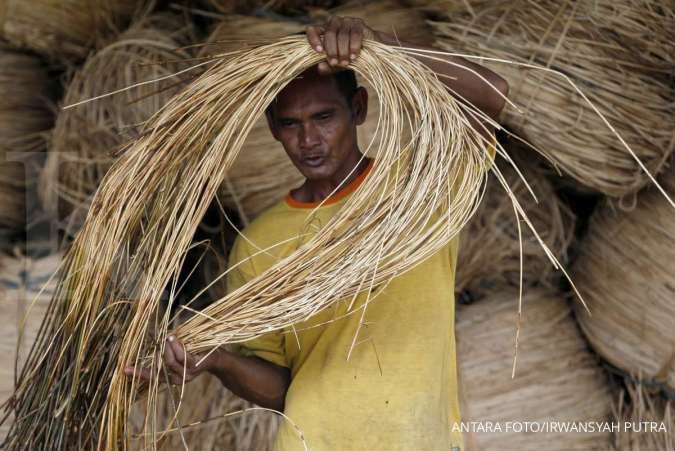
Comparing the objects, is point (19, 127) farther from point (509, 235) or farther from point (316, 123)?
point (509, 235)

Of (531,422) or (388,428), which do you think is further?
(531,422)

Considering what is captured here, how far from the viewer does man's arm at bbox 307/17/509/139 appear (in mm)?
1426

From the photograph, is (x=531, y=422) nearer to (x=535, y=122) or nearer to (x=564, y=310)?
(x=564, y=310)

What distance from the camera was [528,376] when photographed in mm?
2086

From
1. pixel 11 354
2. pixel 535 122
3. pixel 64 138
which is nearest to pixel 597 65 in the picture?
pixel 535 122

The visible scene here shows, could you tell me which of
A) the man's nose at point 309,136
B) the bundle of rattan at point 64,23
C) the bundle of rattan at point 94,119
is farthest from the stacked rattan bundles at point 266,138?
the man's nose at point 309,136

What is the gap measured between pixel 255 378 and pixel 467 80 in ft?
1.72

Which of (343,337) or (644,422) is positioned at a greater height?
(343,337)

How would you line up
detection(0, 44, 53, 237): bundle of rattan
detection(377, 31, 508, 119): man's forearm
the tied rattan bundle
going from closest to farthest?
the tied rattan bundle → detection(377, 31, 508, 119): man's forearm → detection(0, 44, 53, 237): bundle of rattan

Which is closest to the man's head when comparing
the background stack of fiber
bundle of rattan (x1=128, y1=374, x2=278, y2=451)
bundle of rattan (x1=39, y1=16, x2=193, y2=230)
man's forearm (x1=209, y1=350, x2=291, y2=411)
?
man's forearm (x1=209, y1=350, x2=291, y2=411)

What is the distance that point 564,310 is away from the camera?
2195 millimetres

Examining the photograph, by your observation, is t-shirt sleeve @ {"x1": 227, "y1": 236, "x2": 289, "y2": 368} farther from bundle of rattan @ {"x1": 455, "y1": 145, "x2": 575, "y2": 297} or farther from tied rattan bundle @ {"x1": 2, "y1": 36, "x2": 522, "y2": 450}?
bundle of rattan @ {"x1": 455, "y1": 145, "x2": 575, "y2": 297}

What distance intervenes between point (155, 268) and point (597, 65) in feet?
3.07

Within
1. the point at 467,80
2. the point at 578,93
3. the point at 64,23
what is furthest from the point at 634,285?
the point at 64,23
